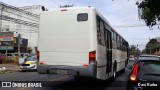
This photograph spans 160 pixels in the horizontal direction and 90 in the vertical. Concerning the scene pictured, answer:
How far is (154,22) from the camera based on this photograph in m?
34.5

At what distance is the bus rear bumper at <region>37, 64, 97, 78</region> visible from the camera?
11133 millimetres

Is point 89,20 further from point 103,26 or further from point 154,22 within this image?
point 154,22

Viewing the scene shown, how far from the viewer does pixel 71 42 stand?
38.2 ft

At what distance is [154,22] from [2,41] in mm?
37504

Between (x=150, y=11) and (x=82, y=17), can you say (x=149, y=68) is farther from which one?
(x=150, y=11)

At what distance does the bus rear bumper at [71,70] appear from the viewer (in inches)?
438

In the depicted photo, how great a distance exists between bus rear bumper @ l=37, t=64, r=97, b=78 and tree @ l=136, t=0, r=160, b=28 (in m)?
11.4

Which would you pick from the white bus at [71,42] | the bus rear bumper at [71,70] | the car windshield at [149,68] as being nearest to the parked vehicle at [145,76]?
the car windshield at [149,68]

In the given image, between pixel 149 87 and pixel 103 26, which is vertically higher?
pixel 103 26

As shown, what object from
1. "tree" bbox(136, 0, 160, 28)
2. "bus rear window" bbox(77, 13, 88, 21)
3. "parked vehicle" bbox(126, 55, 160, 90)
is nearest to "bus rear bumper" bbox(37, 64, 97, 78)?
"bus rear window" bbox(77, 13, 88, 21)

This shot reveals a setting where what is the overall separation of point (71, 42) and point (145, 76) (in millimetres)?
3870

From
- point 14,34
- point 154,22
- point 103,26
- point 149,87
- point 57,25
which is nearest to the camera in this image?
point 149,87

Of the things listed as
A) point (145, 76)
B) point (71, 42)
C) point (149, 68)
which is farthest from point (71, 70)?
point (145, 76)

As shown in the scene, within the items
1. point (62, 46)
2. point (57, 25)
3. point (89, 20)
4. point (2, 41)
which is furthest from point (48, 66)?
point (2, 41)
